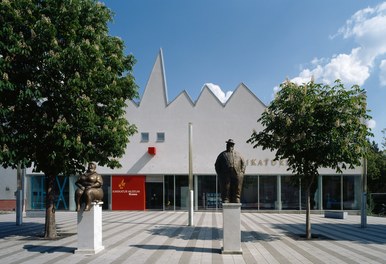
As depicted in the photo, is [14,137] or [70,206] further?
[70,206]

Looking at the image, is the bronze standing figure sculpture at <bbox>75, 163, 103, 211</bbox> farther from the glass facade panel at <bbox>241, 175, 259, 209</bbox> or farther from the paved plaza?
the glass facade panel at <bbox>241, 175, 259, 209</bbox>

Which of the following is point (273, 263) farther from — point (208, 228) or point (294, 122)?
point (208, 228)

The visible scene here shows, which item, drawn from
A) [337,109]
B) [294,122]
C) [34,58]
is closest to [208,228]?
[294,122]

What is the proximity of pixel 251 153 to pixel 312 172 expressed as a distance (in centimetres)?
1390

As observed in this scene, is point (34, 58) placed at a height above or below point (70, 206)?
above

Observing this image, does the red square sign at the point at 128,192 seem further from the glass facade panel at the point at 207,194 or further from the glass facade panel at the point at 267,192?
the glass facade panel at the point at 267,192

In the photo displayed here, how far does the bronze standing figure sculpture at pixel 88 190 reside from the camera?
40.8ft

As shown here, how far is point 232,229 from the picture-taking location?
1211 cm

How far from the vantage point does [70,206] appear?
30516mm

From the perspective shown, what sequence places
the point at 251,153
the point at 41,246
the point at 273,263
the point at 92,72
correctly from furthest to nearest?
the point at 251,153 → the point at 92,72 → the point at 41,246 → the point at 273,263

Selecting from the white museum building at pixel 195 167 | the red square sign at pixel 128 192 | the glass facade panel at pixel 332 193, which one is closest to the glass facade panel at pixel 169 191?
the white museum building at pixel 195 167

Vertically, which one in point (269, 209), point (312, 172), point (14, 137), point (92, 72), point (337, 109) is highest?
point (92, 72)

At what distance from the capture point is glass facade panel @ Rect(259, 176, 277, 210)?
1176 inches

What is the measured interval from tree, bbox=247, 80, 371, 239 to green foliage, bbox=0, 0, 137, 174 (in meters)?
6.80
